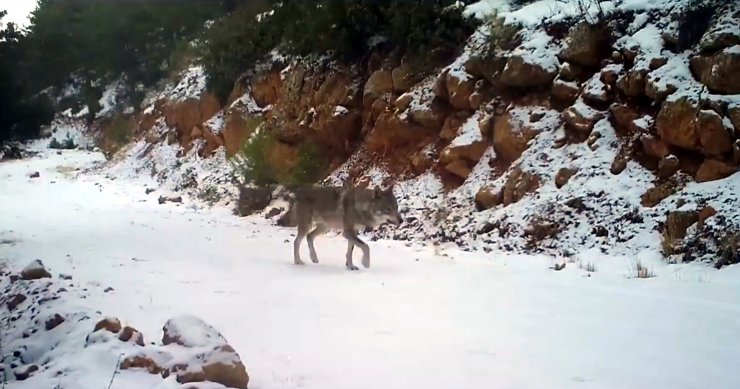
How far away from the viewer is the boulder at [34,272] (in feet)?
20.9

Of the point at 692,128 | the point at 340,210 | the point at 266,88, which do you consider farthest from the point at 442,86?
the point at 266,88

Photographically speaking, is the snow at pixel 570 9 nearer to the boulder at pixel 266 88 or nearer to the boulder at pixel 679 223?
the boulder at pixel 679 223

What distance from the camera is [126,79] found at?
110ft

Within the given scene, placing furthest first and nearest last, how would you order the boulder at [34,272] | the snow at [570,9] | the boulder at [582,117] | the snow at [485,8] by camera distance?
1. the snow at [485,8]
2. the snow at [570,9]
3. the boulder at [582,117]
4. the boulder at [34,272]

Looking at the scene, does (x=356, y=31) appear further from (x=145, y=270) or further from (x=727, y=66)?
(x=145, y=270)

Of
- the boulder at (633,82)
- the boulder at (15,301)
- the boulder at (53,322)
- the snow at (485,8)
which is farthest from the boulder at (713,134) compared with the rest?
the boulder at (15,301)

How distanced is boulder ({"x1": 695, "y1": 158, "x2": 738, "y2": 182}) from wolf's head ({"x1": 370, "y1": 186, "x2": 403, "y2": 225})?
14.9ft

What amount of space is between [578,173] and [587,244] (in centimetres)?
172

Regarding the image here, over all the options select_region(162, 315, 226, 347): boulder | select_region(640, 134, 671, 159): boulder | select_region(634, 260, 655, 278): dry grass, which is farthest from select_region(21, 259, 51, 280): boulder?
select_region(640, 134, 671, 159): boulder

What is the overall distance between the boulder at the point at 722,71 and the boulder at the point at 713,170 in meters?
1.08

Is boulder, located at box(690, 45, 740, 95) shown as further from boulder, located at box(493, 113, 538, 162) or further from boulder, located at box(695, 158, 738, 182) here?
boulder, located at box(493, 113, 538, 162)

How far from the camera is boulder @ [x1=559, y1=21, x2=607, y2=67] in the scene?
11.7 m

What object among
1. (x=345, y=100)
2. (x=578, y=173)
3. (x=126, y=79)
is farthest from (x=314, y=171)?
(x=126, y=79)

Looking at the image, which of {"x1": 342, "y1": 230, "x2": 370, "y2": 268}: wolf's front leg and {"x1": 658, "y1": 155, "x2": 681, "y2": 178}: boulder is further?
{"x1": 658, "y1": 155, "x2": 681, "y2": 178}: boulder
